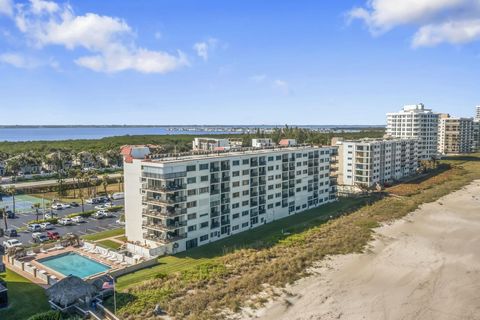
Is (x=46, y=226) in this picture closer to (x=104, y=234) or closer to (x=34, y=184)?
(x=104, y=234)

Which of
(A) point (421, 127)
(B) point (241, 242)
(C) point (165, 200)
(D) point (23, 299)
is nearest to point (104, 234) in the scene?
(C) point (165, 200)

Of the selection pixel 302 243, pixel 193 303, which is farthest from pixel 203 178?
pixel 193 303

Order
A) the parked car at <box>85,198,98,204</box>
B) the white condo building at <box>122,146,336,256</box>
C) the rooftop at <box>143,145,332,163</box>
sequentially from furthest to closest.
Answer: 1. the parked car at <box>85,198,98,204</box>
2. the rooftop at <box>143,145,332,163</box>
3. the white condo building at <box>122,146,336,256</box>

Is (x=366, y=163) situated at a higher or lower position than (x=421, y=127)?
lower

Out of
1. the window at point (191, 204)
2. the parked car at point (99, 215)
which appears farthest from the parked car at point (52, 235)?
the window at point (191, 204)

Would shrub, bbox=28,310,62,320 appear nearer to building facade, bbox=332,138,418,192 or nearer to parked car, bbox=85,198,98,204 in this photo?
parked car, bbox=85,198,98,204

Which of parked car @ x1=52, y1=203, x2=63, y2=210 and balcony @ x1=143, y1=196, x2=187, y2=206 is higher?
balcony @ x1=143, y1=196, x2=187, y2=206

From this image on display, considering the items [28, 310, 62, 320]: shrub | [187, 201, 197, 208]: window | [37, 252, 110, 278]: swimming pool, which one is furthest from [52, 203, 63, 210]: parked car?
[28, 310, 62, 320]: shrub
